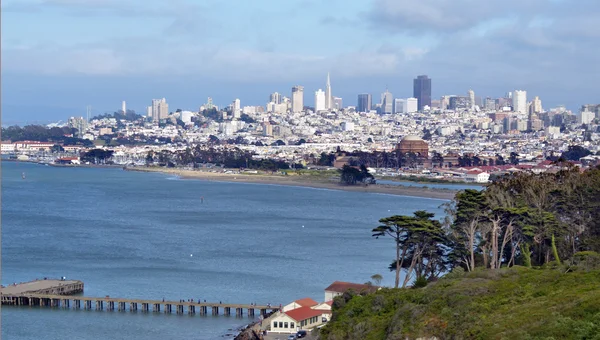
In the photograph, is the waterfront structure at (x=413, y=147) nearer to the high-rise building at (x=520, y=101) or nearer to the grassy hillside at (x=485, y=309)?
the grassy hillside at (x=485, y=309)

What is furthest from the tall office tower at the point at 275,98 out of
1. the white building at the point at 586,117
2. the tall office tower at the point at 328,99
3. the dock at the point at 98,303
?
the dock at the point at 98,303

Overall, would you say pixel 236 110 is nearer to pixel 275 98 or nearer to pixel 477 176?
pixel 275 98

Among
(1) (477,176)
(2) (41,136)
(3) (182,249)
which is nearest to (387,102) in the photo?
(2) (41,136)

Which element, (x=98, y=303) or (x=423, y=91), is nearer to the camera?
(x=98, y=303)

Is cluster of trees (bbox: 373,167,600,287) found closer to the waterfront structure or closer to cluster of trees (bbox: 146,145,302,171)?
cluster of trees (bbox: 146,145,302,171)

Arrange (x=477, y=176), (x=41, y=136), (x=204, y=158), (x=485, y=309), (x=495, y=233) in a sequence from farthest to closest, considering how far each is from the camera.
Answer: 1. (x=41, y=136)
2. (x=204, y=158)
3. (x=477, y=176)
4. (x=495, y=233)
5. (x=485, y=309)

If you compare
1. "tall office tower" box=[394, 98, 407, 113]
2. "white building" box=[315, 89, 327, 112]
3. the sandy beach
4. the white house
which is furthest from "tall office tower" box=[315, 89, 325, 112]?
the white house
